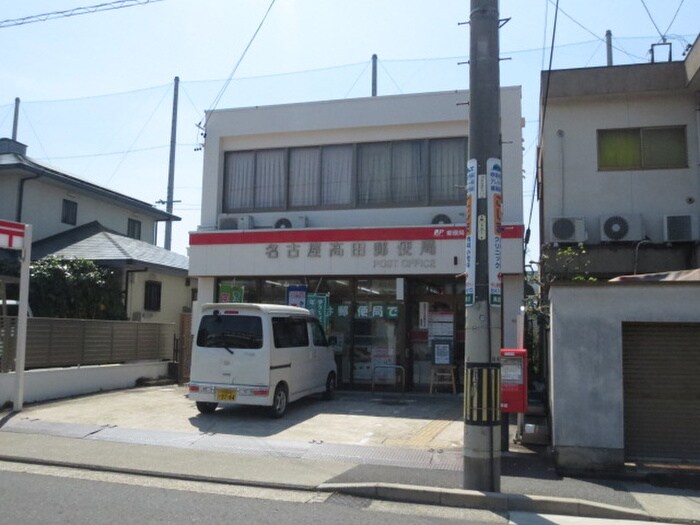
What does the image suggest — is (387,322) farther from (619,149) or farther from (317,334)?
(619,149)

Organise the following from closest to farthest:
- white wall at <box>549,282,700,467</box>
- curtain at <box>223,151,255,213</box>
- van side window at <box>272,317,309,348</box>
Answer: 1. white wall at <box>549,282,700,467</box>
2. van side window at <box>272,317,309,348</box>
3. curtain at <box>223,151,255,213</box>

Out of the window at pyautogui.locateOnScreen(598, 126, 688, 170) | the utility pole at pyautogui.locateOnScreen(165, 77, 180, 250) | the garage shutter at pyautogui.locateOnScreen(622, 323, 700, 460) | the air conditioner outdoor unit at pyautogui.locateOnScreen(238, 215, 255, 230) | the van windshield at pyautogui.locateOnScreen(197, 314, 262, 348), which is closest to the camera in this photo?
the garage shutter at pyautogui.locateOnScreen(622, 323, 700, 460)

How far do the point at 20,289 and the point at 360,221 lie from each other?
7973mm

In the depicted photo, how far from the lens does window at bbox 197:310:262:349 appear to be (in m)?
12.0

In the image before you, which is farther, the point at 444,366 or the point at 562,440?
the point at 444,366

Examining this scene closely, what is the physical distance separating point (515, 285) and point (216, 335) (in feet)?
22.7

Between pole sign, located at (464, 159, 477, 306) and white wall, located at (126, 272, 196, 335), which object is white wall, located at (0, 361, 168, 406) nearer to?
white wall, located at (126, 272, 196, 335)

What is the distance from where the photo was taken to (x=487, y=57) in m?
7.72

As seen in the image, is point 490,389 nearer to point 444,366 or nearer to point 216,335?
point 216,335

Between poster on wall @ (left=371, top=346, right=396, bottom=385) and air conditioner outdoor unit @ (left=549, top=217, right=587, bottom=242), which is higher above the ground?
air conditioner outdoor unit @ (left=549, top=217, right=587, bottom=242)

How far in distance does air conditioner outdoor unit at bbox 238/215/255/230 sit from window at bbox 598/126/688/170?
8.75 metres

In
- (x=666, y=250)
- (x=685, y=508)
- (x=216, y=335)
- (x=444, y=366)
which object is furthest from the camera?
(x=444, y=366)

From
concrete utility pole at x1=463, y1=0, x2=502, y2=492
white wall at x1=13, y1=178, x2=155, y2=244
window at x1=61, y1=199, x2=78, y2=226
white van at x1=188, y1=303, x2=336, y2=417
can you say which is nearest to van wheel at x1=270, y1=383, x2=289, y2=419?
white van at x1=188, y1=303, x2=336, y2=417

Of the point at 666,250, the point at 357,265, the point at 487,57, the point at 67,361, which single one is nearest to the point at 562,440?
the point at 487,57
